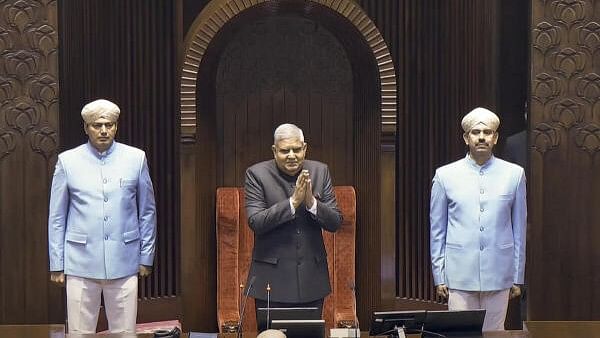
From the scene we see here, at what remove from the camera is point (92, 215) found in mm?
5797

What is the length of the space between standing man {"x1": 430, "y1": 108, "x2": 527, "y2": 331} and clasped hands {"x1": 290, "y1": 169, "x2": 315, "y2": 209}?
681mm

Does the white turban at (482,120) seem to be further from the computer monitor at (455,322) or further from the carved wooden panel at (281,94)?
the carved wooden panel at (281,94)

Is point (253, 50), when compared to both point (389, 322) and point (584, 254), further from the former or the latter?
point (389, 322)

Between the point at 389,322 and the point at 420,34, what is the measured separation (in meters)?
2.92

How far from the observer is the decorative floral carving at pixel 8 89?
6.37 m

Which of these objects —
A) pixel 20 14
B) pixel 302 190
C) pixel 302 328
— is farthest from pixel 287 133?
pixel 20 14

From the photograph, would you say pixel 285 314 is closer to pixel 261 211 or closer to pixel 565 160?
pixel 261 211

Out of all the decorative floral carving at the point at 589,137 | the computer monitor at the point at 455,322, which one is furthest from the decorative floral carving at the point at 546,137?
the computer monitor at the point at 455,322

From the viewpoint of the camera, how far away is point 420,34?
724cm

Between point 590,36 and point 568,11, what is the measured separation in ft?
0.60

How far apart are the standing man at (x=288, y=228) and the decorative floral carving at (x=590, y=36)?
6.04 ft

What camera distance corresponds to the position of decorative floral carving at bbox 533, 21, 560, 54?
6500 mm

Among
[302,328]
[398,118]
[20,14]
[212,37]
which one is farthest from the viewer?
[398,118]

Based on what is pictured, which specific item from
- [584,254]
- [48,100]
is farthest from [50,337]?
[584,254]
